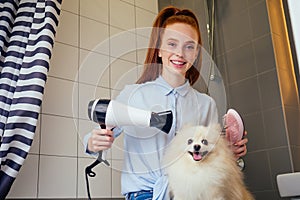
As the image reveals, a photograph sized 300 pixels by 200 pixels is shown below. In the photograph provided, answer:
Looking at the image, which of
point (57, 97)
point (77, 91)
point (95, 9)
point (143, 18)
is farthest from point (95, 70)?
point (143, 18)

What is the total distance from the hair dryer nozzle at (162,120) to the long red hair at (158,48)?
13 cm

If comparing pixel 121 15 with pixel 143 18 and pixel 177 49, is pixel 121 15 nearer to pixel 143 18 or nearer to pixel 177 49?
pixel 143 18

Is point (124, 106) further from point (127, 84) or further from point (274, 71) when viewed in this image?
point (274, 71)

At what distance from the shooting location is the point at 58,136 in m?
1.35

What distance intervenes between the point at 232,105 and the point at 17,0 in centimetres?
101

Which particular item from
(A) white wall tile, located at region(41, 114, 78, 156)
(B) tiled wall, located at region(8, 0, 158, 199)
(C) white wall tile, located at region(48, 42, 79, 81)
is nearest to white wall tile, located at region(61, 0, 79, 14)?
(B) tiled wall, located at region(8, 0, 158, 199)

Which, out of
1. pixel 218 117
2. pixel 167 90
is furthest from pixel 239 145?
pixel 167 90

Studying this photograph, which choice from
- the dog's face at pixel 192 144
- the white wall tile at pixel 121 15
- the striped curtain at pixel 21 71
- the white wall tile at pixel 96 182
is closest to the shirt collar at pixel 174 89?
the dog's face at pixel 192 144

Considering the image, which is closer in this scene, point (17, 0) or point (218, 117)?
point (218, 117)

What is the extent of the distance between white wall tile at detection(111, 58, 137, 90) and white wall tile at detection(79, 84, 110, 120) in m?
0.03

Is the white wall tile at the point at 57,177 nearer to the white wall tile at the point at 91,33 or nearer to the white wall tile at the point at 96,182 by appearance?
the white wall tile at the point at 96,182

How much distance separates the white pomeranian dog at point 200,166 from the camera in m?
0.78

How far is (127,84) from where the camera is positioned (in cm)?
91

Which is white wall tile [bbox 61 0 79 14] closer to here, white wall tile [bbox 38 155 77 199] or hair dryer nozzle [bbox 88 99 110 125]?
white wall tile [bbox 38 155 77 199]
